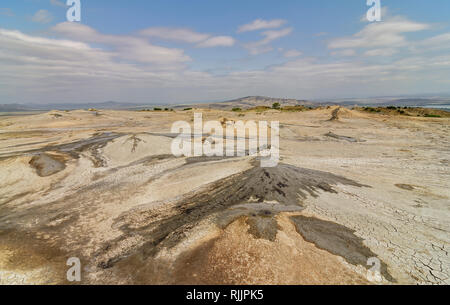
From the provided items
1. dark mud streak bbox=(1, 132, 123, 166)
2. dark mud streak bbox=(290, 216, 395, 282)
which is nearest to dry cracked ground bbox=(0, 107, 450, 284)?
dark mud streak bbox=(290, 216, 395, 282)

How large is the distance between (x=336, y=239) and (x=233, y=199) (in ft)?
15.4

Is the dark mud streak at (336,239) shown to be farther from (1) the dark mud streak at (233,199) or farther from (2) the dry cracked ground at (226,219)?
(1) the dark mud streak at (233,199)

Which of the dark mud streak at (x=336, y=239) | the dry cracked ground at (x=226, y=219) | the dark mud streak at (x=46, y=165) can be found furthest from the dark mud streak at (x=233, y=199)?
the dark mud streak at (x=46, y=165)

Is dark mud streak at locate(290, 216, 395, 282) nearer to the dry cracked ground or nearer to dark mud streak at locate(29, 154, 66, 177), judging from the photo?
the dry cracked ground

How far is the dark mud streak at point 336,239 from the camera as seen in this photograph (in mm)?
6621

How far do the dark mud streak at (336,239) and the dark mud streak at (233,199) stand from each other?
1.21 meters

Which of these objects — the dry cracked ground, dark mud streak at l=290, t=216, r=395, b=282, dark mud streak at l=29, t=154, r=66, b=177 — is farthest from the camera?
dark mud streak at l=29, t=154, r=66, b=177

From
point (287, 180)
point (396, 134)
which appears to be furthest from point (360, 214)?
point (396, 134)

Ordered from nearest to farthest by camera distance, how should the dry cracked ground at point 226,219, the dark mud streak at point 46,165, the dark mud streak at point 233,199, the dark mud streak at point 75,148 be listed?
the dry cracked ground at point 226,219 → the dark mud streak at point 233,199 → the dark mud streak at point 46,165 → the dark mud streak at point 75,148

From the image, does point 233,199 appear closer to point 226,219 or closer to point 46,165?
point 226,219

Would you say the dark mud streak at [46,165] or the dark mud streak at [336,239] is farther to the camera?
the dark mud streak at [46,165]

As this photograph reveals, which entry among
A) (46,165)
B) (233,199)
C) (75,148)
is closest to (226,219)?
(233,199)

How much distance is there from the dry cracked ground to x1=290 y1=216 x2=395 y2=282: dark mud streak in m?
0.04

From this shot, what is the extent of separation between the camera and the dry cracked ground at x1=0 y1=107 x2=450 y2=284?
20.8 feet
